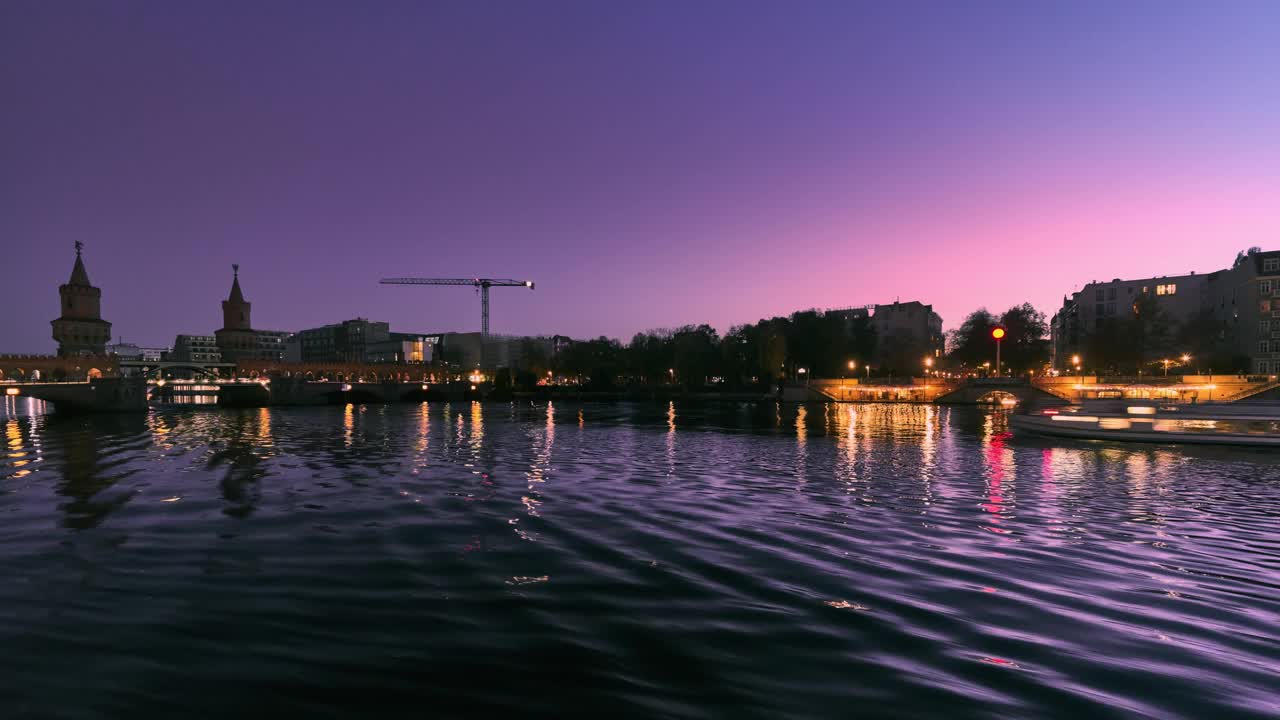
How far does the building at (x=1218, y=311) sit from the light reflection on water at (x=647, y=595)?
12507cm

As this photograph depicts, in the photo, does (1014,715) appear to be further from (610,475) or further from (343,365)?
(343,365)

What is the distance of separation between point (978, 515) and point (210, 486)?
26413 millimetres

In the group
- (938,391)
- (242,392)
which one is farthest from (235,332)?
(938,391)

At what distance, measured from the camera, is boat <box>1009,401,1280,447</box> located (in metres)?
42.3

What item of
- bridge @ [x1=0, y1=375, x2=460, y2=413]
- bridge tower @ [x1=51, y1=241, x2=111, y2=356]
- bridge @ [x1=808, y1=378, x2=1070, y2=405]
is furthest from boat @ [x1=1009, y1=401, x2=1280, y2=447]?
bridge tower @ [x1=51, y1=241, x2=111, y2=356]

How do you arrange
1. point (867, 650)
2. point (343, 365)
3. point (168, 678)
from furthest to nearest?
point (343, 365), point (867, 650), point (168, 678)

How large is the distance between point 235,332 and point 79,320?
37870 mm

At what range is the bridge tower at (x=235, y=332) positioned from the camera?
570 feet

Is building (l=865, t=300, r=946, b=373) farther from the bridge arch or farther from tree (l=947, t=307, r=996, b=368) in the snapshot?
the bridge arch

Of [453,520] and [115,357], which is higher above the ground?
[115,357]

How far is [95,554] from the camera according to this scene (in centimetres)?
1328

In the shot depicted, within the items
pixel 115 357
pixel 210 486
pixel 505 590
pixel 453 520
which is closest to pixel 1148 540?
pixel 505 590

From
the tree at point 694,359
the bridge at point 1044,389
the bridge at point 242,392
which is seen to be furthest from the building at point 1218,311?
the bridge at point 242,392

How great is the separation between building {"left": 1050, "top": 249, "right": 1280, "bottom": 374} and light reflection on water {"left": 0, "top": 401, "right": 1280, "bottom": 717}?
410ft
